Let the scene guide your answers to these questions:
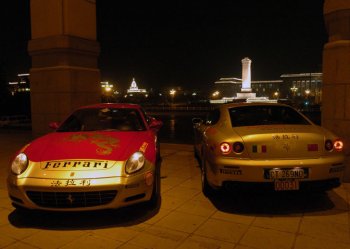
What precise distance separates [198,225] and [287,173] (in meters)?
1.29

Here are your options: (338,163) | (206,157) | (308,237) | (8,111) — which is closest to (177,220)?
(206,157)

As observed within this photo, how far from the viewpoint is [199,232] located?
4109 millimetres

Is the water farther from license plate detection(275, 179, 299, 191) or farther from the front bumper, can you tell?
the front bumper

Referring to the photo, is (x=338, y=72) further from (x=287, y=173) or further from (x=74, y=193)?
(x=74, y=193)

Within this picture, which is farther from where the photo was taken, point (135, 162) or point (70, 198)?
point (135, 162)

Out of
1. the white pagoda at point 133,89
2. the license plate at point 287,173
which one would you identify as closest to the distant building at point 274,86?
the white pagoda at point 133,89

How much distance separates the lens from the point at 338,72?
6383 millimetres

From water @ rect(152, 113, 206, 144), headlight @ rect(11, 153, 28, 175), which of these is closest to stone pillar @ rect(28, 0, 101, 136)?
water @ rect(152, 113, 206, 144)

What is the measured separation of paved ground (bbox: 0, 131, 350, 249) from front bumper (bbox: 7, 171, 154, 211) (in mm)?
305

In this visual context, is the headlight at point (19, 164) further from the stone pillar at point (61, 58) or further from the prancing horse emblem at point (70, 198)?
the stone pillar at point (61, 58)

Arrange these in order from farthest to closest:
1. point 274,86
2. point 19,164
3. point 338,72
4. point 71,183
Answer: point 274,86 < point 338,72 < point 19,164 < point 71,183

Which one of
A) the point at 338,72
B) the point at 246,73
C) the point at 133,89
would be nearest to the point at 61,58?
the point at 338,72

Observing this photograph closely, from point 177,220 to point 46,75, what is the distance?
A: 780 centimetres

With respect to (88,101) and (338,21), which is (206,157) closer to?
(338,21)
